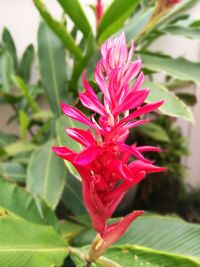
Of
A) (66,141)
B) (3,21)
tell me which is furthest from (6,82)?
(66,141)

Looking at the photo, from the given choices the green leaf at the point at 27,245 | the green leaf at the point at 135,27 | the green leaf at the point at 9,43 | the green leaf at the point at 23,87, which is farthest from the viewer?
the green leaf at the point at 9,43

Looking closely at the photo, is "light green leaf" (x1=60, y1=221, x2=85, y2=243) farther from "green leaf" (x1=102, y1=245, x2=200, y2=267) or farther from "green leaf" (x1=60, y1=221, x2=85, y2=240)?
"green leaf" (x1=102, y1=245, x2=200, y2=267)

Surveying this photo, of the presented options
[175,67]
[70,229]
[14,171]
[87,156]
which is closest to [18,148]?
[14,171]

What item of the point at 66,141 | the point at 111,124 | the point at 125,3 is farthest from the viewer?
the point at 125,3

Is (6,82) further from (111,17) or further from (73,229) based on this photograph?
(73,229)

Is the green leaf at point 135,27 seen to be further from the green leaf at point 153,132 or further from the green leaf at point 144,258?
the green leaf at point 144,258

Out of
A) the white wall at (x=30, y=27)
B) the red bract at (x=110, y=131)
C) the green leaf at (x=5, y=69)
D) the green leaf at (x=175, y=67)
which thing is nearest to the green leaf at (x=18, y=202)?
the red bract at (x=110, y=131)

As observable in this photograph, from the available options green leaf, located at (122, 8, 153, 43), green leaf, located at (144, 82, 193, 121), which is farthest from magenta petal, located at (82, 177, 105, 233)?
green leaf, located at (122, 8, 153, 43)
